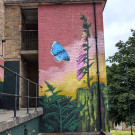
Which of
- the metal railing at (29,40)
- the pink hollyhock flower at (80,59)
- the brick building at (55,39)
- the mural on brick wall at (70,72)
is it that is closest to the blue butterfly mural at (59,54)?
the mural on brick wall at (70,72)

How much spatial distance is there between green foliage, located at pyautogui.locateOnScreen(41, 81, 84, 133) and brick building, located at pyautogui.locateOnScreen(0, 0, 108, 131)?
31cm

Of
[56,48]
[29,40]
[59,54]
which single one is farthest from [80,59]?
[29,40]

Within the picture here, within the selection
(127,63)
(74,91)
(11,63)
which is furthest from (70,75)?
(127,63)

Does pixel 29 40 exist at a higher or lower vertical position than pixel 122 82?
higher

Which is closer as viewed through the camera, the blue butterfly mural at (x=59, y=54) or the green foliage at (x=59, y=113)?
the green foliage at (x=59, y=113)

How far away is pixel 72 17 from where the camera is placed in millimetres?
9234

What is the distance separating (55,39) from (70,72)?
1.63m

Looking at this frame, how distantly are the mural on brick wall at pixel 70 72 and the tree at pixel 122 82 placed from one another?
6.86 metres

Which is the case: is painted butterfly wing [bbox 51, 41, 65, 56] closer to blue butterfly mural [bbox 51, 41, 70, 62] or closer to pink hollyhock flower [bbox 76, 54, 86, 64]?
blue butterfly mural [bbox 51, 41, 70, 62]

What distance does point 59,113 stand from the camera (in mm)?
8492

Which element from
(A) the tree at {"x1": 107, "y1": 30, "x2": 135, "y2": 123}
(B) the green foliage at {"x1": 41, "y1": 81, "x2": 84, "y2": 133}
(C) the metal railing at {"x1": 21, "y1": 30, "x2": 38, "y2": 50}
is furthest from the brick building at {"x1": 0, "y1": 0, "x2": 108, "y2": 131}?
(A) the tree at {"x1": 107, "y1": 30, "x2": 135, "y2": 123}

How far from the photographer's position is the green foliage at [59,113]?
27.5 ft

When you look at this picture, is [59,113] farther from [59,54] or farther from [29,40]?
[29,40]

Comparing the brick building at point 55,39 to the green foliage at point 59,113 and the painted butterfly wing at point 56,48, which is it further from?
the green foliage at point 59,113
